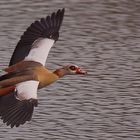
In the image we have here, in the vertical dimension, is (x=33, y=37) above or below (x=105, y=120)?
above

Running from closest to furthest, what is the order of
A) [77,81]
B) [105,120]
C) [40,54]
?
1. [40,54]
2. [105,120]
3. [77,81]

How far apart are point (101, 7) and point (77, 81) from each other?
466cm

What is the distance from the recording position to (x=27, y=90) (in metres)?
11.4

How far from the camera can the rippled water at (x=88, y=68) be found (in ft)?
44.7

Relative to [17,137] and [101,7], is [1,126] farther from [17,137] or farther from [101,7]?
[101,7]

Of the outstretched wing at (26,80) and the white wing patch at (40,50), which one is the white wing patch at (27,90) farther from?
the white wing patch at (40,50)

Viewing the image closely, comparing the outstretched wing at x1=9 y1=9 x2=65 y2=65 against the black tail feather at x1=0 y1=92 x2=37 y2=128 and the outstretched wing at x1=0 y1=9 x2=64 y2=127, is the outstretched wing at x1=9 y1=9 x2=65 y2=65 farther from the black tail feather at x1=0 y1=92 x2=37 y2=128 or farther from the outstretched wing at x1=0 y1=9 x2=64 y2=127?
the black tail feather at x1=0 y1=92 x2=37 y2=128

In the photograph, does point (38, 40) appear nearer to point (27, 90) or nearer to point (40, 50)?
point (40, 50)

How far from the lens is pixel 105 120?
13938 mm

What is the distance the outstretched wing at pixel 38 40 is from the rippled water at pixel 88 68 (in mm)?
1129

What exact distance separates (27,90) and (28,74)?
0.64 meters

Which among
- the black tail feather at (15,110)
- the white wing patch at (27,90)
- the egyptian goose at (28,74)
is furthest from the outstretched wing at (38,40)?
the black tail feather at (15,110)

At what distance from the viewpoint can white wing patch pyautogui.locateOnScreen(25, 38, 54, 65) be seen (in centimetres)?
1280

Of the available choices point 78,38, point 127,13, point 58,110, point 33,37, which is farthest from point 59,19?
point 127,13
